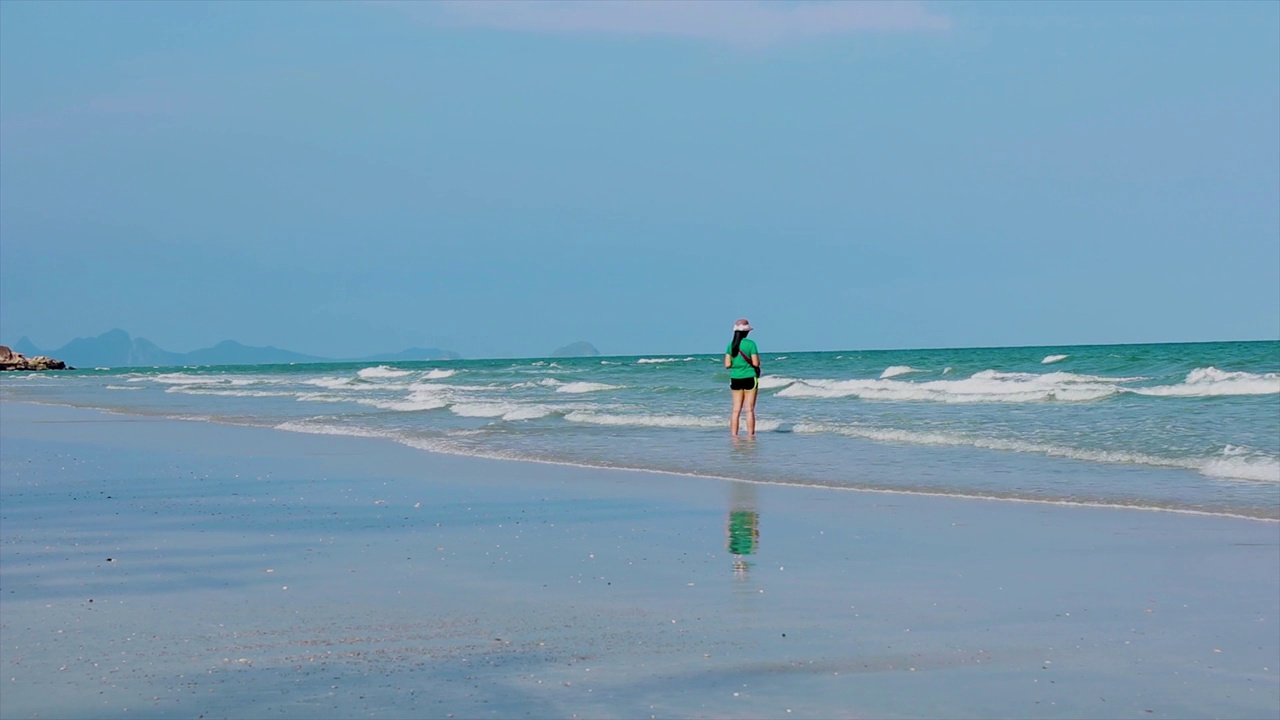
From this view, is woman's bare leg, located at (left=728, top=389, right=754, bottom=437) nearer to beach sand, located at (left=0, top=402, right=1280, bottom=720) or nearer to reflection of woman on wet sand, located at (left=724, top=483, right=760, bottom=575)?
reflection of woman on wet sand, located at (left=724, top=483, right=760, bottom=575)

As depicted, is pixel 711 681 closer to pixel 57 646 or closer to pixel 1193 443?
pixel 57 646

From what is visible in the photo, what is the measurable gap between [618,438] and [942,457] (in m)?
5.40

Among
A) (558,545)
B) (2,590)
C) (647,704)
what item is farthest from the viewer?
(558,545)

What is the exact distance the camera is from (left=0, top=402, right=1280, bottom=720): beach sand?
4637 millimetres

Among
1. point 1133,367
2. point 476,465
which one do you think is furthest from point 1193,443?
point 1133,367

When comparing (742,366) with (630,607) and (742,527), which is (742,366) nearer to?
(742,527)

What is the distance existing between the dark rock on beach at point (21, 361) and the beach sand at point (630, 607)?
395 feet

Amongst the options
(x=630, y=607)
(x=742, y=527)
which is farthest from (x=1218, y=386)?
(x=630, y=607)

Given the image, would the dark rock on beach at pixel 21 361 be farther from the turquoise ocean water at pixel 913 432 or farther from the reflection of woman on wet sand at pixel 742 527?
the reflection of woman on wet sand at pixel 742 527

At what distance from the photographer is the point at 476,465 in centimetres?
1416

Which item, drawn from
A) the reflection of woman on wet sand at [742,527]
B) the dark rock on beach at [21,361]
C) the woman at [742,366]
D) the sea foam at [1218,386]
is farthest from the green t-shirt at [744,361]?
the dark rock on beach at [21,361]

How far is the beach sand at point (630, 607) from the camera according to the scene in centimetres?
464

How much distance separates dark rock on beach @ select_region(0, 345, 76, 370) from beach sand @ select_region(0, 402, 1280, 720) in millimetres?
120301

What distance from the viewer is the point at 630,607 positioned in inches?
244
